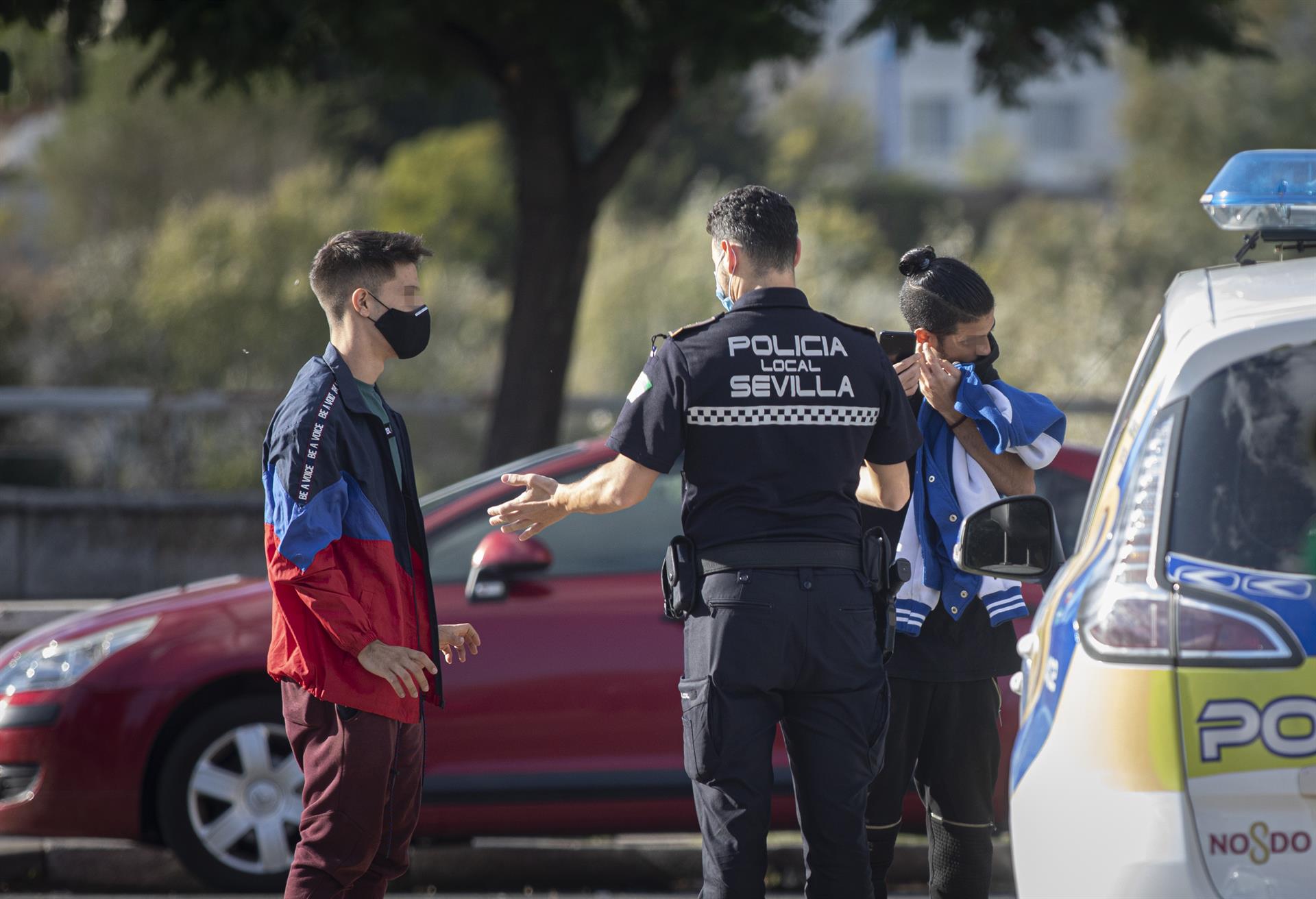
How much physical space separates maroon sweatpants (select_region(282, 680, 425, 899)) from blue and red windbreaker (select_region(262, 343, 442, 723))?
0.16 feet

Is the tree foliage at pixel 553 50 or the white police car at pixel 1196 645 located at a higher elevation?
the tree foliage at pixel 553 50

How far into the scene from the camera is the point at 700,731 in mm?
3225

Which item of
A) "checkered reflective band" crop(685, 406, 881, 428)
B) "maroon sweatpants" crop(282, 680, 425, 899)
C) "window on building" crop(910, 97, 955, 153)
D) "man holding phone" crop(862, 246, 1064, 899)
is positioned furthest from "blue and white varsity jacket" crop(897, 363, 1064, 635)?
"window on building" crop(910, 97, 955, 153)

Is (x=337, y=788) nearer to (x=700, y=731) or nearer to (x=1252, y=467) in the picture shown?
(x=700, y=731)

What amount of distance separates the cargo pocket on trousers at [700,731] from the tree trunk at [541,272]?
6.78m

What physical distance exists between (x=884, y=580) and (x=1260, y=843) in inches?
49.1

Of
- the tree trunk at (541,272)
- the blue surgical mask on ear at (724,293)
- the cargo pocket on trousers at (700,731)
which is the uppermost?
the tree trunk at (541,272)

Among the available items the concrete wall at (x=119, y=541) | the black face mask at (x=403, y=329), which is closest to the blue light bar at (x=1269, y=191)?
the black face mask at (x=403, y=329)

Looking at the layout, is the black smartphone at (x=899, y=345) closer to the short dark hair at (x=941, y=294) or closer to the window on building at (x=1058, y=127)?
the short dark hair at (x=941, y=294)

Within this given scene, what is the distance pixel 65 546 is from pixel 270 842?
6093 millimetres

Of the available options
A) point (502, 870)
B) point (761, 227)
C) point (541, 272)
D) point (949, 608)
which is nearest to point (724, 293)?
point (761, 227)

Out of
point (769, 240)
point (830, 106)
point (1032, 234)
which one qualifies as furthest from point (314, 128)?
point (830, 106)

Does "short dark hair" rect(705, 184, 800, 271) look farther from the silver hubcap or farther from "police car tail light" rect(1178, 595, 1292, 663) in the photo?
the silver hubcap

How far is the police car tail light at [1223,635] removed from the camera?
89.9 inches
